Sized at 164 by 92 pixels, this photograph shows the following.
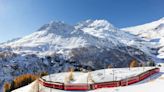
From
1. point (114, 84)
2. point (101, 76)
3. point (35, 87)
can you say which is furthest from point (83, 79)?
point (35, 87)

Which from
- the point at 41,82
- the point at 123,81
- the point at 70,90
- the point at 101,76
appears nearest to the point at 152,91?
the point at 123,81

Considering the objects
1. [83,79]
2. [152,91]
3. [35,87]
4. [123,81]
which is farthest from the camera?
[83,79]

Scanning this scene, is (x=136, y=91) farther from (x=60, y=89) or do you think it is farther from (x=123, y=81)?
(x=60, y=89)

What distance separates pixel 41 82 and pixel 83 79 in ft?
40.4

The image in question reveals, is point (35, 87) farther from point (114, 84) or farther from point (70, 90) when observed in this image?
point (114, 84)

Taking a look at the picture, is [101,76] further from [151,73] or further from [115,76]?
[151,73]

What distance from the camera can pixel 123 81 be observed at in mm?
71938

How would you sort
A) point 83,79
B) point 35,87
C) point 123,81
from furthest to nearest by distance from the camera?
point 83,79, point 123,81, point 35,87

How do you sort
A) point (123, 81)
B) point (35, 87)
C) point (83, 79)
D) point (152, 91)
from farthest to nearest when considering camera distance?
point (83, 79), point (123, 81), point (35, 87), point (152, 91)

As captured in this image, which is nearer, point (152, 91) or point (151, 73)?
point (152, 91)

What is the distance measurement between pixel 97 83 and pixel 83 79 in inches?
382

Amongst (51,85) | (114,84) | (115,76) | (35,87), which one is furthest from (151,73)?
(35,87)

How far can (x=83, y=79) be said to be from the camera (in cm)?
8062

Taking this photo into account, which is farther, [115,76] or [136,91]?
[115,76]
